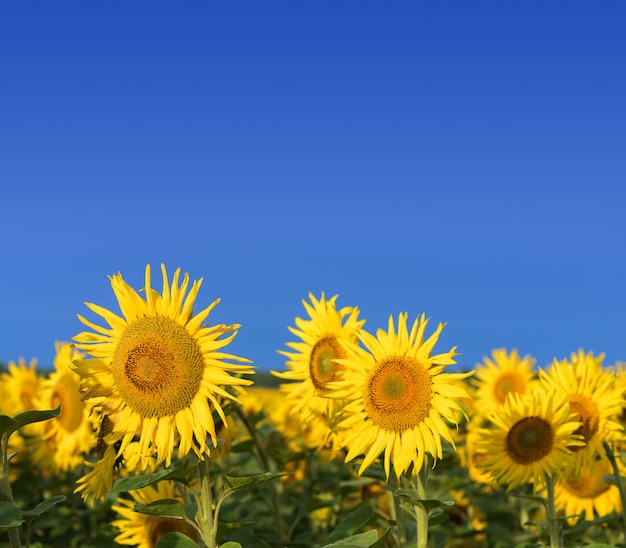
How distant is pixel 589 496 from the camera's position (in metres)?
7.71

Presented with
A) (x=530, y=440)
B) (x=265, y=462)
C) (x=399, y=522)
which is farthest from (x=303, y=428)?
(x=530, y=440)

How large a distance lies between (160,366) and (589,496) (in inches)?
204

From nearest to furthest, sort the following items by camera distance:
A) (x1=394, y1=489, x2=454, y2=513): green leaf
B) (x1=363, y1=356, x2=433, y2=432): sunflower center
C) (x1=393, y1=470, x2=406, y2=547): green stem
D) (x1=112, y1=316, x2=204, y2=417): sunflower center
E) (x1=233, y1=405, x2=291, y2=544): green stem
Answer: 1. (x1=112, y1=316, x2=204, y2=417): sunflower center
2. (x1=394, y1=489, x2=454, y2=513): green leaf
3. (x1=363, y1=356, x2=433, y2=432): sunflower center
4. (x1=393, y1=470, x2=406, y2=547): green stem
5. (x1=233, y1=405, x2=291, y2=544): green stem

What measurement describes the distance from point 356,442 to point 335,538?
0.70 meters

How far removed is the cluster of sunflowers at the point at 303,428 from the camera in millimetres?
4402

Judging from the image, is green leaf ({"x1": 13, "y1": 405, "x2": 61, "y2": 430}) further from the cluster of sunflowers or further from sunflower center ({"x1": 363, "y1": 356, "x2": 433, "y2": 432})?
sunflower center ({"x1": 363, "y1": 356, "x2": 433, "y2": 432})

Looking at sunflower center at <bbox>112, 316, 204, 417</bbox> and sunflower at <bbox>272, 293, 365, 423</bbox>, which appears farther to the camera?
sunflower at <bbox>272, 293, 365, 423</bbox>

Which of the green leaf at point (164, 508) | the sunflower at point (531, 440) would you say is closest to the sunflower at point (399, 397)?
the green leaf at point (164, 508)

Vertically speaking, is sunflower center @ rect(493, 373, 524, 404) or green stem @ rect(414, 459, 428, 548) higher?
sunflower center @ rect(493, 373, 524, 404)

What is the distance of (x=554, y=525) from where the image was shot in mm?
5586

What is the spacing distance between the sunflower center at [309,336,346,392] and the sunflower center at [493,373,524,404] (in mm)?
4140

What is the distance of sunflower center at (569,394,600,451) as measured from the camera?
6.10 metres

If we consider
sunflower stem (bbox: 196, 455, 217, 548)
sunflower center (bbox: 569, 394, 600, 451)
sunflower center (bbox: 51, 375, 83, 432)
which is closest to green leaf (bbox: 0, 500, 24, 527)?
sunflower stem (bbox: 196, 455, 217, 548)

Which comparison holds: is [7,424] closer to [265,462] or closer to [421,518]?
[421,518]
